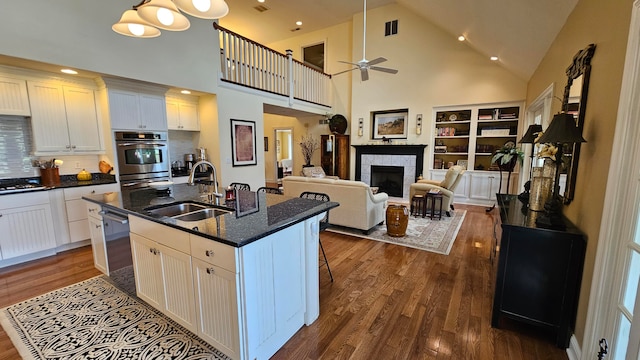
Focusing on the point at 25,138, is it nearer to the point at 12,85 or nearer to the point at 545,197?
the point at 12,85

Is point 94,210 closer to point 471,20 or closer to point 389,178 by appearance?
point 471,20

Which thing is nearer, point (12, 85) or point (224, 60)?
point (12, 85)

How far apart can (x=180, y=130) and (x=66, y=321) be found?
376 centimetres

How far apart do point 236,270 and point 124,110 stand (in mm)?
3917

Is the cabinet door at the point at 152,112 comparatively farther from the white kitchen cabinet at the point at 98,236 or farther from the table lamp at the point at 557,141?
the table lamp at the point at 557,141

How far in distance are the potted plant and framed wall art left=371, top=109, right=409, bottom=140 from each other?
2.07m

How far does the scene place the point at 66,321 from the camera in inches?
86.0

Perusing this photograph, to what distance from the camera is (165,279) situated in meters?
2.02

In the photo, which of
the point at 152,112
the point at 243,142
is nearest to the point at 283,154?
the point at 243,142

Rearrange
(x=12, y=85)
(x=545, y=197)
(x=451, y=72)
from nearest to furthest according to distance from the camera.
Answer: (x=545, y=197), (x=12, y=85), (x=451, y=72)

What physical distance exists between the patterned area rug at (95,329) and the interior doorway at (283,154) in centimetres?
757

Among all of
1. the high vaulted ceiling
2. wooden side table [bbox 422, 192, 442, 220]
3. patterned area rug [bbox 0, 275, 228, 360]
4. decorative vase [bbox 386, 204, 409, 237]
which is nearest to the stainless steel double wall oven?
patterned area rug [bbox 0, 275, 228, 360]

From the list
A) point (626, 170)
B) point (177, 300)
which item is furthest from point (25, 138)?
point (626, 170)

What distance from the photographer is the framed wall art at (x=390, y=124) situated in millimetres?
7367
